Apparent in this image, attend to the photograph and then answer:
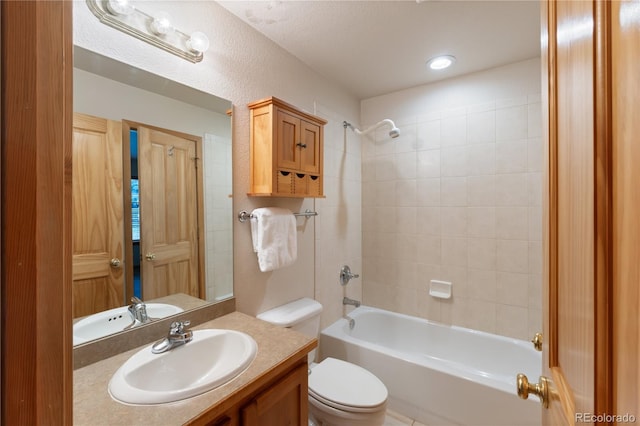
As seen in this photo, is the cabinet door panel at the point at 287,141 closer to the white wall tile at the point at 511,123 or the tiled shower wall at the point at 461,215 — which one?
the tiled shower wall at the point at 461,215

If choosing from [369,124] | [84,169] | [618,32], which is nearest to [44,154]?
[618,32]

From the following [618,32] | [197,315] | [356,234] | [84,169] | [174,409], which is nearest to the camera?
[618,32]

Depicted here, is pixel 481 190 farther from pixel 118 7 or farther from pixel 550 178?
pixel 118 7

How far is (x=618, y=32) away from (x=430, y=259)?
2.25m

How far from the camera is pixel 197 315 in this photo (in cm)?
136

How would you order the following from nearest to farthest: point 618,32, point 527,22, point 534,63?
point 618,32, point 527,22, point 534,63

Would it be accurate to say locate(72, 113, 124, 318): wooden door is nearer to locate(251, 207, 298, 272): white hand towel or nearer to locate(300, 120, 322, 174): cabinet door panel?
locate(251, 207, 298, 272): white hand towel

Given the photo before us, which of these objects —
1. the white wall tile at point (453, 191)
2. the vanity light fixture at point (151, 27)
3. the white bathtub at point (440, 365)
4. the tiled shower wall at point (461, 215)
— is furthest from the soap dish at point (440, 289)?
the vanity light fixture at point (151, 27)

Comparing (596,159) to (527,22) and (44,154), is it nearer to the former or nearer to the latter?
(44,154)

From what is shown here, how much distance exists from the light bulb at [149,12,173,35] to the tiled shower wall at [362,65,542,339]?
1.87m

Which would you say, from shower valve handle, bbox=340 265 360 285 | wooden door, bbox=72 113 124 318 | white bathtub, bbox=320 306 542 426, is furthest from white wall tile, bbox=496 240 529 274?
wooden door, bbox=72 113 124 318

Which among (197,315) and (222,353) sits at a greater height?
(197,315)

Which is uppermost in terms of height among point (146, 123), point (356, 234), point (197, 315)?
point (146, 123)

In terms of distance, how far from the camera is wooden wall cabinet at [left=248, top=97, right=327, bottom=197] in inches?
60.1
